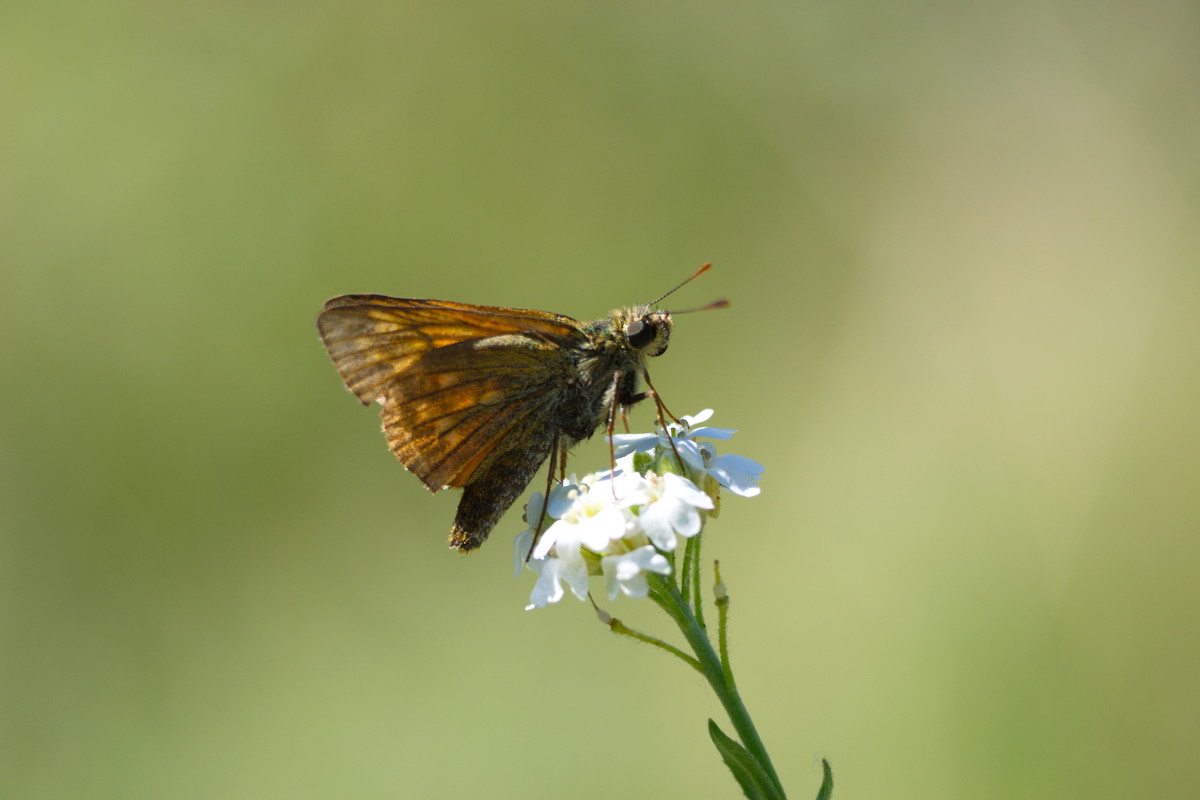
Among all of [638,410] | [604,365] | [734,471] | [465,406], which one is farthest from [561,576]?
[638,410]

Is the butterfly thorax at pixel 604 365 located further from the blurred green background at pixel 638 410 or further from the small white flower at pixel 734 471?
the blurred green background at pixel 638 410

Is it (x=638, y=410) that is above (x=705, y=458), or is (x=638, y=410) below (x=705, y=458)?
above

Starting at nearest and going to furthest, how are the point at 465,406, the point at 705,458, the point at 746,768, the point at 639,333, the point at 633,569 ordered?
the point at 746,768 → the point at 633,569 → the point at 705,458 → the point at 465,406 → the point at 639,333

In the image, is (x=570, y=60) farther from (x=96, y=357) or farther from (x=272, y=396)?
(x=96, y=357)

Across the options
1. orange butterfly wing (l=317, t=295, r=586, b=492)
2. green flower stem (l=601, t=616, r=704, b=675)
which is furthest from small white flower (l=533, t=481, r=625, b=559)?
orange butterfly wing (l=317, t=295, r=586, b=492)

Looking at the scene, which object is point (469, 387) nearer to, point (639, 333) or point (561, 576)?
point (639, 333)
